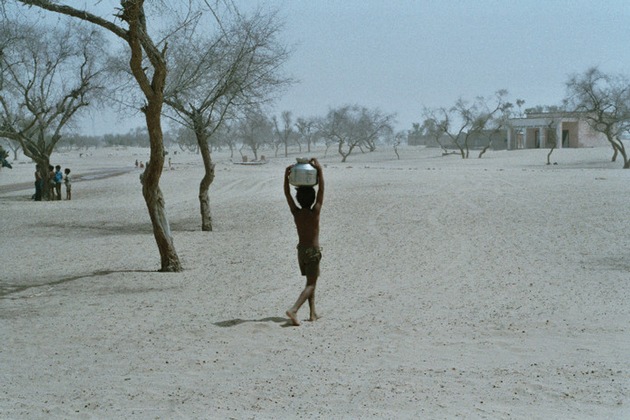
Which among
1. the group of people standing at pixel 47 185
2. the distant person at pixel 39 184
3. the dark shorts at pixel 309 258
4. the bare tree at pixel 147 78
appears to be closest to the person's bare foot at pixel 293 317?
the dark shorts at pixel 309 258

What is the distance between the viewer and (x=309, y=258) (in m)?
7.70

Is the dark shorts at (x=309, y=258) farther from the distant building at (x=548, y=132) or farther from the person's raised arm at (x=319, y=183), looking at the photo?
the distant building at (x=548, y=132)

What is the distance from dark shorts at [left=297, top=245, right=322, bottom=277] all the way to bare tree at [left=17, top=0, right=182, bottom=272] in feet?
14.5

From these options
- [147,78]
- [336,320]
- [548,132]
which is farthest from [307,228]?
[548,132]

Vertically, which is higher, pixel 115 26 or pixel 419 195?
pixel 115 26

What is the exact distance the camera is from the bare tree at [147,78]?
10359mm

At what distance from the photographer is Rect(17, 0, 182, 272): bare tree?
1036 cm

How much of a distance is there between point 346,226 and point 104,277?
285 inches

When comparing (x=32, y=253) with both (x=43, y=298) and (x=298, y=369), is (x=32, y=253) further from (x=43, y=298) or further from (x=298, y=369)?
(x=298, y=369)

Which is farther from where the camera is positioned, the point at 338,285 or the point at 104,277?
the point at 104,277

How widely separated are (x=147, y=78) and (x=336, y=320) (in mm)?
5304

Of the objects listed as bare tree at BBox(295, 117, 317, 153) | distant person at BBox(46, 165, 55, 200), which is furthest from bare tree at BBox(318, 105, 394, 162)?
distant person at BBox(46, 165, 55, 200)

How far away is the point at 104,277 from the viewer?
11.5 m

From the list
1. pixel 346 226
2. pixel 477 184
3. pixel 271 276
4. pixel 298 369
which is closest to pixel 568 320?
pixel 298 369
